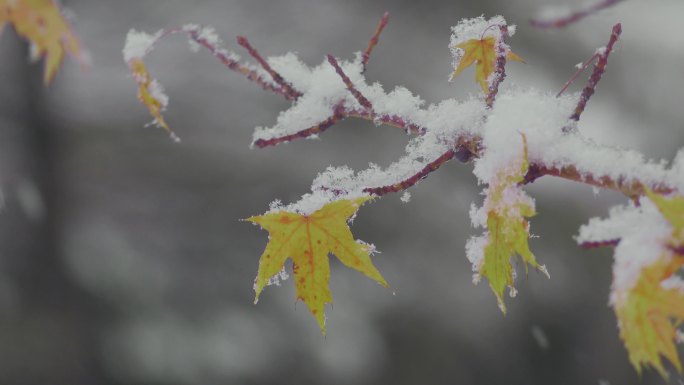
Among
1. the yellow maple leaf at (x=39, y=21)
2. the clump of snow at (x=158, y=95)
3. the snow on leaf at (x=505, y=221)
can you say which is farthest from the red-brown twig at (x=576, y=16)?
the yellow maple leaf at (x=39, y=21)

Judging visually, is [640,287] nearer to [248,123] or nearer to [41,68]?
[248,123]

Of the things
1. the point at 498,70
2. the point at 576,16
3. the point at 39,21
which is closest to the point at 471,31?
the point at 498,70

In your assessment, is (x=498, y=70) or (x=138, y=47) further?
(x=138, y=47)

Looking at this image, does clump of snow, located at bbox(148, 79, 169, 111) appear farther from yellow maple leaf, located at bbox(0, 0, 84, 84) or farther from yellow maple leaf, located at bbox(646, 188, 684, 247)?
yellow maple leaf, located at bbox(0, 0, 84, 84)

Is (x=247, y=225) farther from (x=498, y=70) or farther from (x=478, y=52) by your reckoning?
(x=498, y=70)

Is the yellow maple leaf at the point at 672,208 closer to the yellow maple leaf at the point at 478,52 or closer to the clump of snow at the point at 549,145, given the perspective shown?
the clump of snow at the point at 549,145

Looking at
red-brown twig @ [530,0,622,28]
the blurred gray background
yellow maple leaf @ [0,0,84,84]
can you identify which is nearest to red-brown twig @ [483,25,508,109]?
red-brown twig @ [530,0,622,28]
